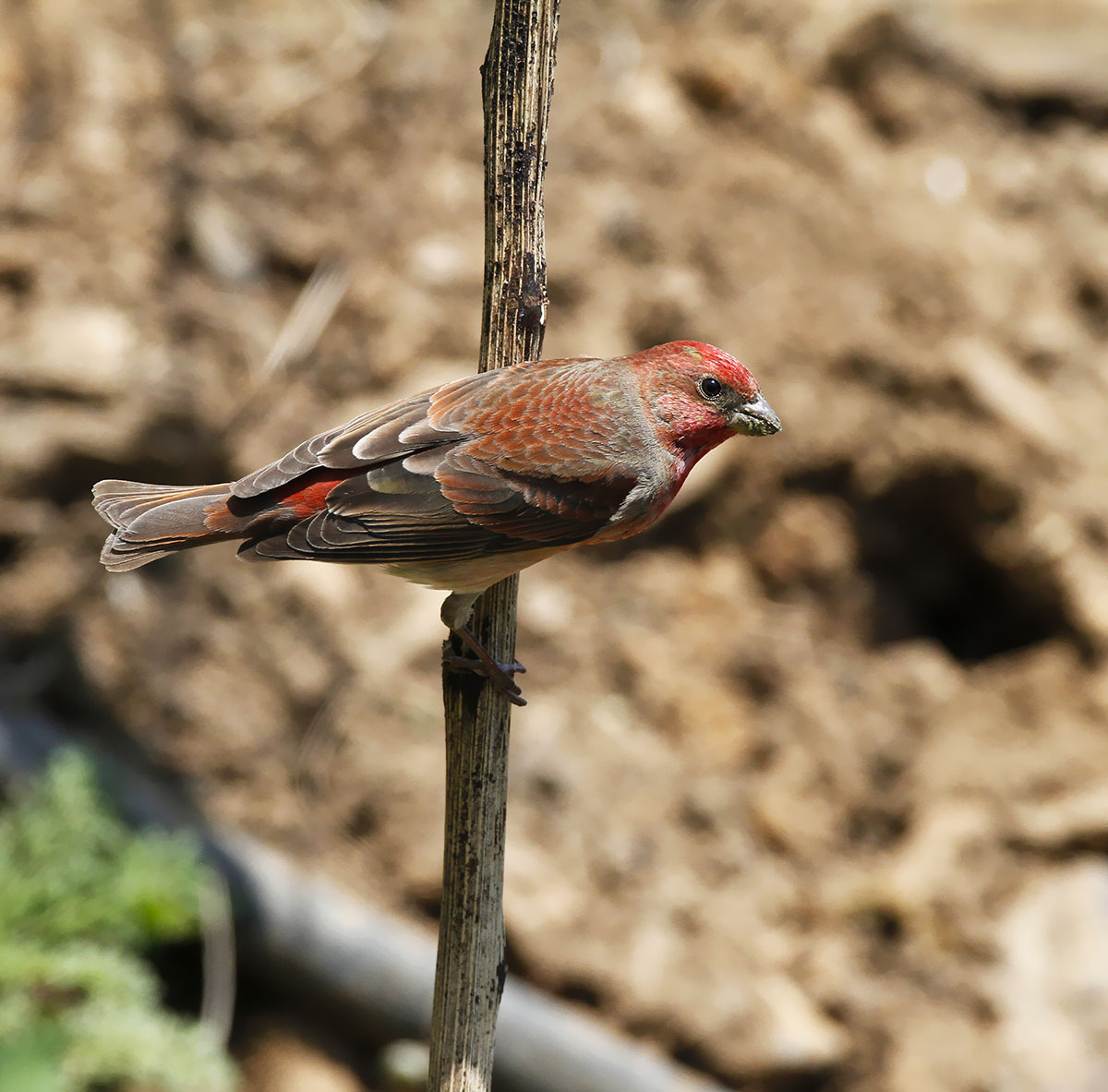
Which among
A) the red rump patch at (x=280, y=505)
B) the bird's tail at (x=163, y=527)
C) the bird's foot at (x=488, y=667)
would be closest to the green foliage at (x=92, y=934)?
the bird's tail at (x=163, y=527)

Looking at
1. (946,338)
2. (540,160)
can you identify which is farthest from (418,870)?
(946,338)

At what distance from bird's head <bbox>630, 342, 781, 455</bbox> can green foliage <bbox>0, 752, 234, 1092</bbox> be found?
9.41 feet

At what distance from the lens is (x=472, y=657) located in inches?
123

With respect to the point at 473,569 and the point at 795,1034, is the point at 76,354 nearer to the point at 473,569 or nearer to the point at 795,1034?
the point at 473,569

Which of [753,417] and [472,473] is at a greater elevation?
[753,417]

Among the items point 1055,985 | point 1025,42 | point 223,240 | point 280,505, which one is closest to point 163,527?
point 280,505

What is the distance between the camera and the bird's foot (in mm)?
2965

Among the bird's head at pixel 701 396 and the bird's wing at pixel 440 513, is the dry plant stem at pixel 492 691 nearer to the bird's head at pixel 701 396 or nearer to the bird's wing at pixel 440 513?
the bird's wing at pixel 440 513

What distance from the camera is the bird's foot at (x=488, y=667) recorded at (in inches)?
117

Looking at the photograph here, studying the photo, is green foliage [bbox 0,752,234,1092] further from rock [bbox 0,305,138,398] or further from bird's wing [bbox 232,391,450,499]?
bird's wing [bbox 232,391,450,499]

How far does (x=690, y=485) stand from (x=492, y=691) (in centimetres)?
406

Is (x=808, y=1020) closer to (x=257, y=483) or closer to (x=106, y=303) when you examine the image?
(x=257, y=483)

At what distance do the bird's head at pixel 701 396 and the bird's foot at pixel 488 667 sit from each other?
971mm

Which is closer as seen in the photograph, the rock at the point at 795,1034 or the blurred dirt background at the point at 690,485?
the rock at the point at 795,1034
